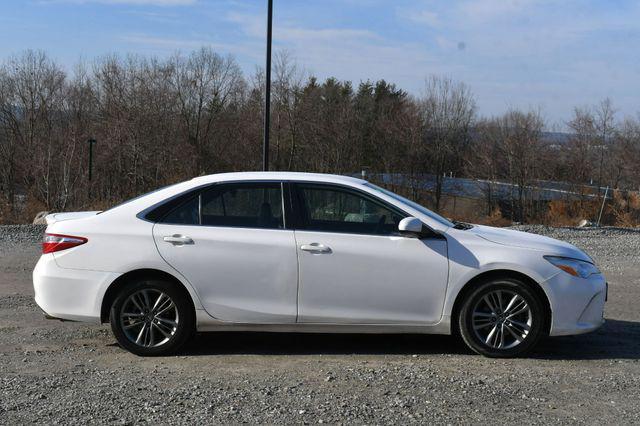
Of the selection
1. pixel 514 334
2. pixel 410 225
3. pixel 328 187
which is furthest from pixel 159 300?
pixel 514 334

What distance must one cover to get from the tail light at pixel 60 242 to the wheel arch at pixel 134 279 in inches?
18.6

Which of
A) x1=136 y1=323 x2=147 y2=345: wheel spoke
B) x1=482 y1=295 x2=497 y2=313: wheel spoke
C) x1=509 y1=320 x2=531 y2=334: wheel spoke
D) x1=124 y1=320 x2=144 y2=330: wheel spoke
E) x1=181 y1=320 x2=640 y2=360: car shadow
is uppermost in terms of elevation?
x1=482 y1=295 x2=497 y2=313: wheel spoke

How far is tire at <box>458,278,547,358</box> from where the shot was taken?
6.07 meters

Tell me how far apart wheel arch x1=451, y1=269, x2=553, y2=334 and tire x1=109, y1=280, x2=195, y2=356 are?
2325 millimetres

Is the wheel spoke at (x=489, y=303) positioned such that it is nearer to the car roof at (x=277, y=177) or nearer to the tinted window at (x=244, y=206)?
the car roof at (x=277, y=177)

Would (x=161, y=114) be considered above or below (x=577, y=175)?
above

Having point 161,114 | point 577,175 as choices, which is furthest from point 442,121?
point 161,114

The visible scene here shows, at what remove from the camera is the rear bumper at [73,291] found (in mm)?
6113

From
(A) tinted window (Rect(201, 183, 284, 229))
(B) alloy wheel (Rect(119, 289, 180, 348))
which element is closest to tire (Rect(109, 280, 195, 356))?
(B) alloy wheel (Rect(119, 289, 180, 348))

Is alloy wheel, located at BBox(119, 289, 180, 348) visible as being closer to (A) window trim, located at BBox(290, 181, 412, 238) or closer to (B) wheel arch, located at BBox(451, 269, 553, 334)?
(A) window trim, located at BBox(290, 181, 412, 238)

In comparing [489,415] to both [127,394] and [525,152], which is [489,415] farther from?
[525,152]

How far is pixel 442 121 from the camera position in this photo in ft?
127

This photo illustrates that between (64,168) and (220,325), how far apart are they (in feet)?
65.9

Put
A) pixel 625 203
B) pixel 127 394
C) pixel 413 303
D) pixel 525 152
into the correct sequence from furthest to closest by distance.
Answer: pixel 525 152
pixel 625 203
pixel 413 303
pixel 127 394
